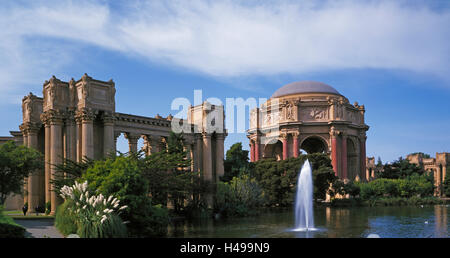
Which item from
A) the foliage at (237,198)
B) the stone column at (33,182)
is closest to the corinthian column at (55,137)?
the stone column at (33,182)

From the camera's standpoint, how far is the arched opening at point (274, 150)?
249 feet

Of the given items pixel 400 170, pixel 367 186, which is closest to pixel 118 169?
pixel 367 186

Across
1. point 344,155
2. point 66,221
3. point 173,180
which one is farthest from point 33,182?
point 344,155

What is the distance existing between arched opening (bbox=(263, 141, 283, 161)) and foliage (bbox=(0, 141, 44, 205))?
53761 mm

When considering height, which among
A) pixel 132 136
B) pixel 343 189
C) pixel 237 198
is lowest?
pixel 343 189

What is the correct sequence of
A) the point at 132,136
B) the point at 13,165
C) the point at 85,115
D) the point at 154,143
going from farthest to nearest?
the point at 154,143 → the point at 132,136 → the point at 85,115 → the point at 13,165

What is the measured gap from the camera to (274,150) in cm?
7738

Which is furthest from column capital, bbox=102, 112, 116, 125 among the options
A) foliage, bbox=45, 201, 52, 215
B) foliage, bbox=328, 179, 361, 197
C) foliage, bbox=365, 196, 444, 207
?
foliage, bbox=365, 196, 444, 207

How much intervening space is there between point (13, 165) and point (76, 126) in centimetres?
556

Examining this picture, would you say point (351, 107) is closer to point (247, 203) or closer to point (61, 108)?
point (247, 203)

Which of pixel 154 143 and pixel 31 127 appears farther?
pixel 154 143

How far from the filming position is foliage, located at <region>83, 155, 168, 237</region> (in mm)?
17922

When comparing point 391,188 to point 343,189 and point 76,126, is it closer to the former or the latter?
point 343,189
